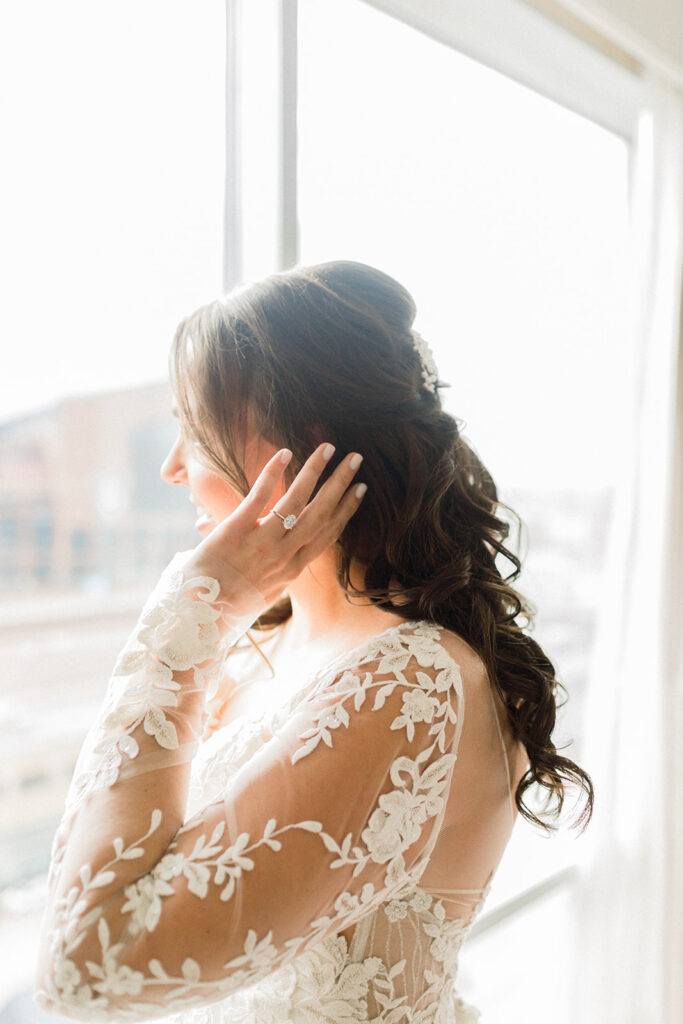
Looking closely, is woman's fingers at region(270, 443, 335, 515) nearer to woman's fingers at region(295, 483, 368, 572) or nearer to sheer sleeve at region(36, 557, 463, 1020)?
woman's fingers at region(295, 483, 368, 572)

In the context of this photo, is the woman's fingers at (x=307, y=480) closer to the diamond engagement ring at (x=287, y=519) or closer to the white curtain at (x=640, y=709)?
the diamond engagement ring at (x=287, y=519)

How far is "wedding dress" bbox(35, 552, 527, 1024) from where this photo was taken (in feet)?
2.24

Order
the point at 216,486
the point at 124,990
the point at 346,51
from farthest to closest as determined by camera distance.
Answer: the point at 346,51 < the point at 216,486 < the point at 124,990

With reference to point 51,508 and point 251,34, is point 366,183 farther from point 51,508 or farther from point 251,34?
point 51,508

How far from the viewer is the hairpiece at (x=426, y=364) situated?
994 millimetres

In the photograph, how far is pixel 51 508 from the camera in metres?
1.25

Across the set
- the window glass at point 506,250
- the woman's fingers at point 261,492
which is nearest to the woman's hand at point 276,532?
the woman's fingers at point 261,492

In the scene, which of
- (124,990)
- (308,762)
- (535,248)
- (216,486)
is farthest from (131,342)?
(535,248)

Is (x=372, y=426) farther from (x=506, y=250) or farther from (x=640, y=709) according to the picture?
(x=640, y=709)

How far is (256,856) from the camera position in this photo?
70 centimetres

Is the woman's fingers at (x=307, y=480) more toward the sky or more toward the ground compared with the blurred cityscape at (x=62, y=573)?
more toward the sky

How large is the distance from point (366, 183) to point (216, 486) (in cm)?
85

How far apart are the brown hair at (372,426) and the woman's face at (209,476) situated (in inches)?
0.6

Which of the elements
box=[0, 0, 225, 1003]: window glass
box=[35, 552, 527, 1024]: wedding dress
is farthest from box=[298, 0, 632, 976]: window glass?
box=[35, 552, 527, 1024]: wedding dress
